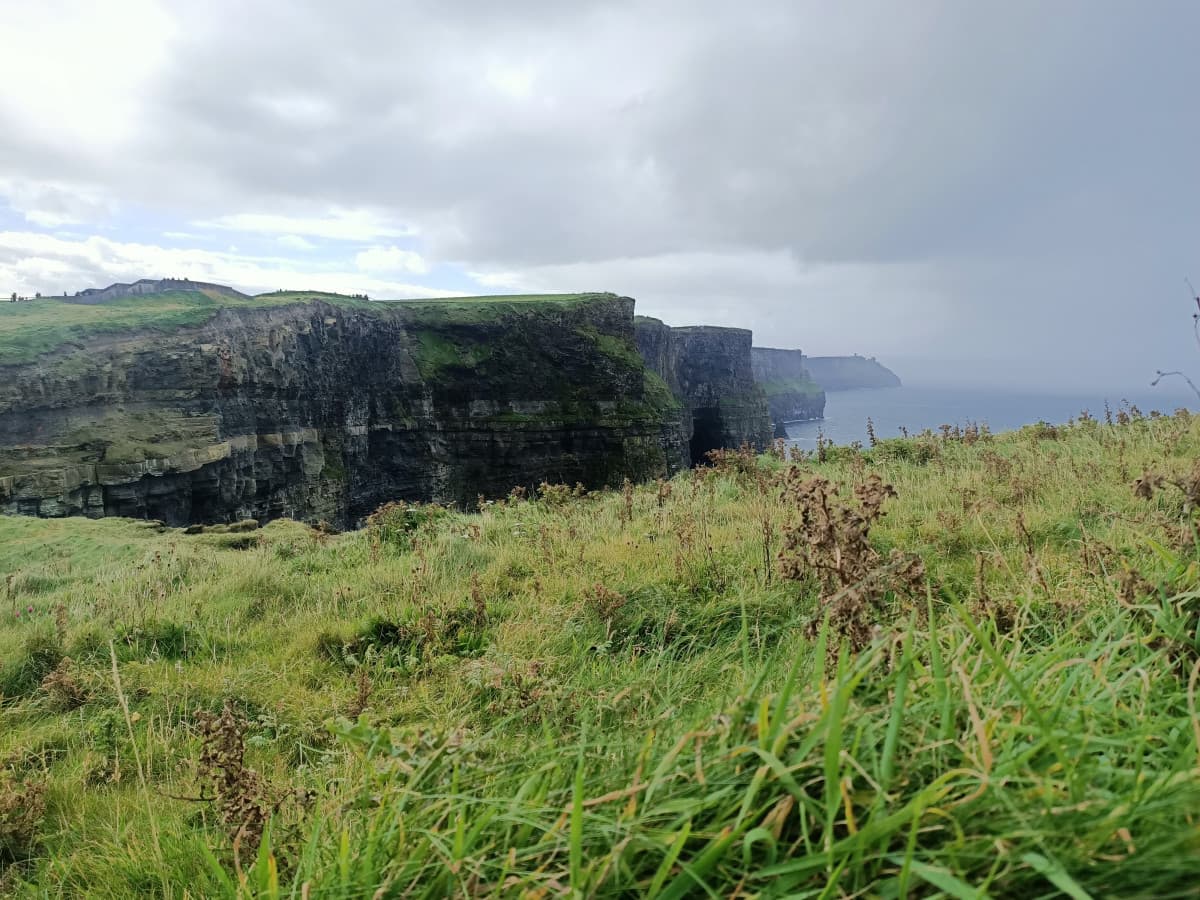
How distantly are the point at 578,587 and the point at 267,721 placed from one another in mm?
2410

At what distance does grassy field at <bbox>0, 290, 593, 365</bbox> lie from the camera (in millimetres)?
37031

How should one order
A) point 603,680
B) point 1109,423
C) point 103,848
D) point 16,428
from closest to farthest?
point 103,848
point 603,680
point 1109,423
point 16,428

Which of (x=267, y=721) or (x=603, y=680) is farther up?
(x=603, y=680)

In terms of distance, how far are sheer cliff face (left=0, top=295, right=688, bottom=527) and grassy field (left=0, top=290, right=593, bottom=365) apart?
927 millimetres

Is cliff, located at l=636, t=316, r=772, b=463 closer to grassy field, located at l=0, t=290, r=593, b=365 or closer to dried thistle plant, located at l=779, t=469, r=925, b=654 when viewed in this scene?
grassy field, located at l=0, t=290, r=593, b=365

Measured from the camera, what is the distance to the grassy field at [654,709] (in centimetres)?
113

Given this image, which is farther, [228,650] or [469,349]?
[469,349]

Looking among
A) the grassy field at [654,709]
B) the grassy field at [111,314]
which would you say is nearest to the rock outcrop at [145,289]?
the grassy field at [111,314]

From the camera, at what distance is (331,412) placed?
180ft

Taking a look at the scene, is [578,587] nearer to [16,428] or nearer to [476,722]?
[476,722]

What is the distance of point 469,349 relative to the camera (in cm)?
6456

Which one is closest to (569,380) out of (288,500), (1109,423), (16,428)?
(288,500)

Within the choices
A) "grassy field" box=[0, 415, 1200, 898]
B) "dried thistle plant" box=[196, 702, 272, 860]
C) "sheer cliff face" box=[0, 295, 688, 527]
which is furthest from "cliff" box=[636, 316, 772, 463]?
"dried thistle plant" box=[196, 702, 272, 860]

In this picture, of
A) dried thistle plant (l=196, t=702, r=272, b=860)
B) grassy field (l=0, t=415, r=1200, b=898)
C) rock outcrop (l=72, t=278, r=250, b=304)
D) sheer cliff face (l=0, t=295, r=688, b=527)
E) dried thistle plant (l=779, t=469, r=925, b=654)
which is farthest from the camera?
rock outcrop (l=72, t=278, r=250, b=304)
